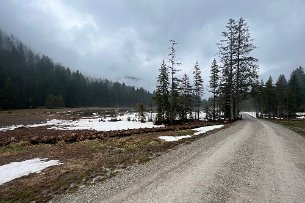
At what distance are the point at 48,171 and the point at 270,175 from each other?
10.1 meters

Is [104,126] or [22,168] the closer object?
[22,168]

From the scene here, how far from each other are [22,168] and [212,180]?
1030 centimetres

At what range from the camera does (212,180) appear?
10.2 metres

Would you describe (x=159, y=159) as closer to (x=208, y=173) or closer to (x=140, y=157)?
(x=140, y=157)

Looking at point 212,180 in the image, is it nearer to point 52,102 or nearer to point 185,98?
point 185,98

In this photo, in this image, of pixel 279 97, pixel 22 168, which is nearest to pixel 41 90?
pixel 279 97

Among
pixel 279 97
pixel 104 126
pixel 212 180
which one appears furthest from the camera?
pixel 279 97

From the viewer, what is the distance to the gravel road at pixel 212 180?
342 inches

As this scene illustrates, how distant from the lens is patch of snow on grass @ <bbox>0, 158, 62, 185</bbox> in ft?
44.7

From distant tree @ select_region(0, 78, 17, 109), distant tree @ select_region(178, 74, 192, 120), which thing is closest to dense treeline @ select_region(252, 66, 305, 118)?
distant tree @ select_region(178, 74, 192, 120)

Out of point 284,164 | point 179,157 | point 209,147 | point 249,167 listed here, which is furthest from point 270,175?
point 209,147

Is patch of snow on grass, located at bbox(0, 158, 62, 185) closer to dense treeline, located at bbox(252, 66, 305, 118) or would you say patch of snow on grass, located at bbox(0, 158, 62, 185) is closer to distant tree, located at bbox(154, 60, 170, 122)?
distant tree, located at bbox(154, 60, 170, 122)

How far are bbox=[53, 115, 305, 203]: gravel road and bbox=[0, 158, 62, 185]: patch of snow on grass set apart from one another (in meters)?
5.20

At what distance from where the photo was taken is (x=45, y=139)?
92.9ft
